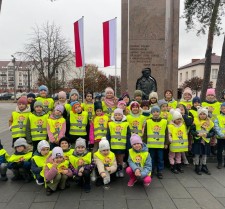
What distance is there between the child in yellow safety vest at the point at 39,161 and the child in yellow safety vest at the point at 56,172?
22cm

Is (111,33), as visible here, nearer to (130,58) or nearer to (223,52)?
(130,58)

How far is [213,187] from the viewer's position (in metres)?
4.53

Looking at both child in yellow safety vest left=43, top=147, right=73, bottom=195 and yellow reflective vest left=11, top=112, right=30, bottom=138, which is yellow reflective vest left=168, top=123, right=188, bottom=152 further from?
yellow reflective vest left=11, top=112, right=30, bottom=138

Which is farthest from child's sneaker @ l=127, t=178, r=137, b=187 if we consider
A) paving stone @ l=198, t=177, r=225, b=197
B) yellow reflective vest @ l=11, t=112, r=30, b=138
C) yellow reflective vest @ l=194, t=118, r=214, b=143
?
yellow reflective vest @ l=11, t=112, r=30, b=138

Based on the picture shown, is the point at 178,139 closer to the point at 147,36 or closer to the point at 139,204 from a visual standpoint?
the point at 139,204

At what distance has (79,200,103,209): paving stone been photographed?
12.4ft

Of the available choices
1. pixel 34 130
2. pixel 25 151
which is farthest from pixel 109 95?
pixel 25 151

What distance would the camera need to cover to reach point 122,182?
4793 mm

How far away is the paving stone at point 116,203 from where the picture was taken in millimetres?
3777

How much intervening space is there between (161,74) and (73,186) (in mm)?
6257

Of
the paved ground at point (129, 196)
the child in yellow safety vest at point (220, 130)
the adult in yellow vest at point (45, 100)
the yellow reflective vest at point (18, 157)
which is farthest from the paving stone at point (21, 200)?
the child in yellow safety vest at point (220, 130)

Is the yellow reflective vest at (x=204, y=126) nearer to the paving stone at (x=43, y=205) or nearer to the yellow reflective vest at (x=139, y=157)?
the yellow reflective vest at (x=139, y=157)

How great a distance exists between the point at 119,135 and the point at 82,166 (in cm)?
101

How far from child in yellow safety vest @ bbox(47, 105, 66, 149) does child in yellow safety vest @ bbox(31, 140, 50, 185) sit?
0.49m
